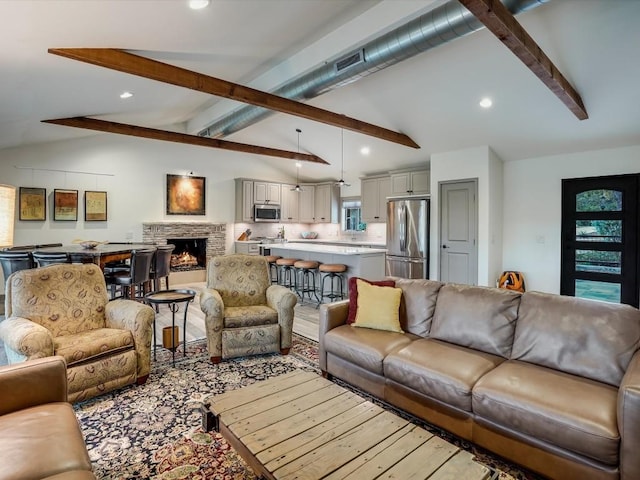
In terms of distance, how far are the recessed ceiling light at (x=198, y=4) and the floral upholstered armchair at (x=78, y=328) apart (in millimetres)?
2279

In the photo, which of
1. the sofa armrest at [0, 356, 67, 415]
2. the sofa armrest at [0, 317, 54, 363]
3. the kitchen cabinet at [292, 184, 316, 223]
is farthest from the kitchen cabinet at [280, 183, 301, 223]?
the sofa armrest at [0, 356, 67, 415]

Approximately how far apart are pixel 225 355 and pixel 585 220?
18.0 ft

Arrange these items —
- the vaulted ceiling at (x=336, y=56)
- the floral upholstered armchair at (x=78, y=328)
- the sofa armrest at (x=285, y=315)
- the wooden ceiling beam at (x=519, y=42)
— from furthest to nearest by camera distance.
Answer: the sofa armrest at (x=285, y=315) → the vaulted ceiling at (x=336, y=56) → the floral upholstered armchair at (x=78, y=328) → the wooden ceiling beam at (x=519, y=42)

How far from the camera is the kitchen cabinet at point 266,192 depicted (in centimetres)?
889

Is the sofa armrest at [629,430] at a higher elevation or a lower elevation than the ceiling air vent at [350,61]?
lower

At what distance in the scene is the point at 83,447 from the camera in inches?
58.3

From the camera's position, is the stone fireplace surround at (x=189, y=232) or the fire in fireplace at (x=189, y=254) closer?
the stone fireplace surround at (x=189, y=232)

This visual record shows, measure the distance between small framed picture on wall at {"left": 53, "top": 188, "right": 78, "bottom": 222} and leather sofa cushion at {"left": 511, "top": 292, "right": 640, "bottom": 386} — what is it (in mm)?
7276

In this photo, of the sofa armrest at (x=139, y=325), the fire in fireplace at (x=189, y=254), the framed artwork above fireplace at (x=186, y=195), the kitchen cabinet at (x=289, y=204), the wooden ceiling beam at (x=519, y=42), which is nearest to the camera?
the wooden ceiling beam at (x=519, y=42)

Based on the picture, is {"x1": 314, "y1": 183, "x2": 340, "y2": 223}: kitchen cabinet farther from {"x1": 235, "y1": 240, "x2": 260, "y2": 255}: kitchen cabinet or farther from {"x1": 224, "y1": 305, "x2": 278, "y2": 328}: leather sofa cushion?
{"x1": 224, "y1": 305, "x2": 278, "y2": 328}: leather sofa cushion

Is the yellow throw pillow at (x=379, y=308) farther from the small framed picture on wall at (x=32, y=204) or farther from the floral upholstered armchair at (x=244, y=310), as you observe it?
the small framed picture on wall at (x=32, y=204)

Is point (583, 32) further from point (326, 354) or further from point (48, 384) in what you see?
point (48, 384)

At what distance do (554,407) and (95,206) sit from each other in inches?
297

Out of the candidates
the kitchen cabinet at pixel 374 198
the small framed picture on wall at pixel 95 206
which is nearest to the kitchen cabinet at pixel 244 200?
the kitchen cabinet at pixel 374 198
